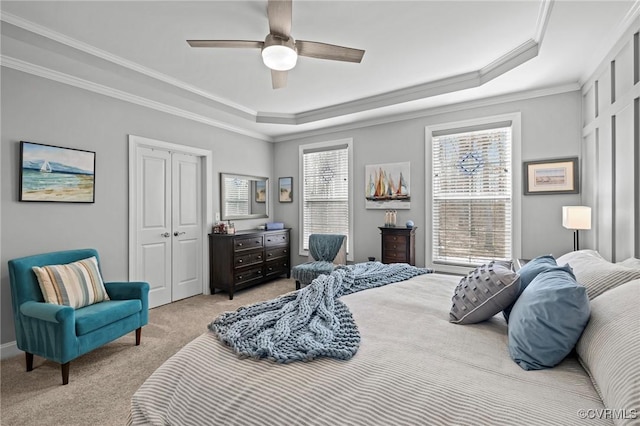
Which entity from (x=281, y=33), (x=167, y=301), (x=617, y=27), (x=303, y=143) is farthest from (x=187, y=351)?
(x=303, y=143)

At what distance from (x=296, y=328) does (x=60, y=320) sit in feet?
6.51

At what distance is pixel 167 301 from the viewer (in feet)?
14.1

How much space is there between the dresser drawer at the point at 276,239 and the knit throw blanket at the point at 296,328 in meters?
3.18

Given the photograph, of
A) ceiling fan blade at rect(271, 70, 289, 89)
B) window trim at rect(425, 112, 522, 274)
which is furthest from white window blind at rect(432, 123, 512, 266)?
ceiling fan blade at rect(271, 70, 289, 89)

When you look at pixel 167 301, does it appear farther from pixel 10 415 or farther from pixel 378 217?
pixel 378 217

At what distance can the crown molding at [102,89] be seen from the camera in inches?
113

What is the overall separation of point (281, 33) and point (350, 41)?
3.06ft

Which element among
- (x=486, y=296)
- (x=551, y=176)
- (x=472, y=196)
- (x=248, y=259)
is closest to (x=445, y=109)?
(x=472, y=196)

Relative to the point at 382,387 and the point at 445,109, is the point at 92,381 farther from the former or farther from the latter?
the point at 445,109

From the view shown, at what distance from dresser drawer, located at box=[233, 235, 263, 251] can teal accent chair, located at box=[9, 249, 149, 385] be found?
1756mm

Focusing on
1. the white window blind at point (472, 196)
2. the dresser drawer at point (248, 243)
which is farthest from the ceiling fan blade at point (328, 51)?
the dresser drawer at point (248, 243)

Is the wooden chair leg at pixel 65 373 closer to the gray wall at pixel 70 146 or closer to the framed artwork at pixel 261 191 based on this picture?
the gray wall at pixel 70 146

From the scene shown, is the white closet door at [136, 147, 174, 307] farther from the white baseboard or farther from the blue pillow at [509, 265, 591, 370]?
the blue pillow at [509, 265, 591, 370]

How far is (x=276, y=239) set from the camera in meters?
5.51
